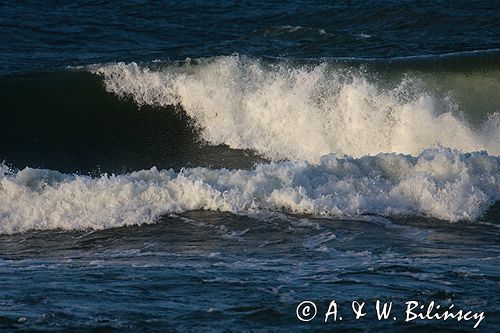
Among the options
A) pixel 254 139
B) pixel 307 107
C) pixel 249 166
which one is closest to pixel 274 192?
pixel 249 166

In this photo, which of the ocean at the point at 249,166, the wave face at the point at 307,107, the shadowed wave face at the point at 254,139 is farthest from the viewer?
the wave face at the point at 307,107

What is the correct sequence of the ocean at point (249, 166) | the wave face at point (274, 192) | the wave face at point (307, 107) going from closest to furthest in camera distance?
the ocean at point (249, 166)
the wave face at point (274, 192)
the wave face at point (307, 107)

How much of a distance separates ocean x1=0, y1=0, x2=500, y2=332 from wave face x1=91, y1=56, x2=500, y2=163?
0.11ft

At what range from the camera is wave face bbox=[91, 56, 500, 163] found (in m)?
Result: 16.5

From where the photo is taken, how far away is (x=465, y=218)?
1262 centimetres

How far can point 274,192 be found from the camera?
13.3 metres

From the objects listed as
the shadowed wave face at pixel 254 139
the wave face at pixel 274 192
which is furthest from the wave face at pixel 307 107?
the wave face at pixel 274 192

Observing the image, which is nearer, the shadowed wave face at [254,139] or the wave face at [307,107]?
the shadowed wave face at [254,139]

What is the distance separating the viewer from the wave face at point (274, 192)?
12953mm

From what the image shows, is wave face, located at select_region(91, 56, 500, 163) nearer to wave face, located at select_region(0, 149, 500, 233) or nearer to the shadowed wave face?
the shadowed wave face

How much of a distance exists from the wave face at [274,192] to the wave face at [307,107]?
231 centimetres

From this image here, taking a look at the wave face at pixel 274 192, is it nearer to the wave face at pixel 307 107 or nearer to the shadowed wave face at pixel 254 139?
the shadowed wave face at pixel 254 139

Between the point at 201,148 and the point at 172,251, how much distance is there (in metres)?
6.05

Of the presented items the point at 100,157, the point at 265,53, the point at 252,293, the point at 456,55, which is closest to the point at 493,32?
the point at 456,55
